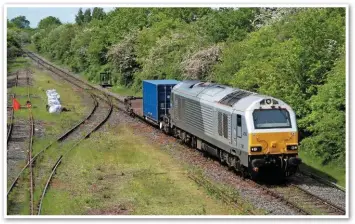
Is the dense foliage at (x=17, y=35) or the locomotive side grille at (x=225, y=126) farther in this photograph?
the dense foliage at (x=17, y=35)

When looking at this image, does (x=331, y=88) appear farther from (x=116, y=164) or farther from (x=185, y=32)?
(x=185, y=32)

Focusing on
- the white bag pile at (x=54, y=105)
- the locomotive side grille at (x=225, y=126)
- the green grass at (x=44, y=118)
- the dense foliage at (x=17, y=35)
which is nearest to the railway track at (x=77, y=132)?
the green grass at (x=44, y=118)

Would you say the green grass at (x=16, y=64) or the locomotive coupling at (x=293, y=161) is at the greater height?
the green grass at (x=16, y=64)

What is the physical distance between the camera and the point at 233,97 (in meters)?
24.3

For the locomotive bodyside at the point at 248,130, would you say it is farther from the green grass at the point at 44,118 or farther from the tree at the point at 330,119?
the green grass at the point at 44,118

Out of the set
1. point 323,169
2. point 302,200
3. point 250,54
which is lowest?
point 302,200

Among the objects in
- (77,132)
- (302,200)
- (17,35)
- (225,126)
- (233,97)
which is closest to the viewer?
(302,200)

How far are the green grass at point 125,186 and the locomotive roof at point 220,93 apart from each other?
3.18 m

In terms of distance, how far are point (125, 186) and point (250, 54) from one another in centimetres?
1356

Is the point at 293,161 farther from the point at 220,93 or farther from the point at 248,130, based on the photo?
the point at 220,93

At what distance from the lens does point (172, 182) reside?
76.3 ft

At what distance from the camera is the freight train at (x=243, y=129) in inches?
872

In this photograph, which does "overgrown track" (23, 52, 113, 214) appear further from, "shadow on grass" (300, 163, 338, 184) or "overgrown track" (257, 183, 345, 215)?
"shadow on grass" (300, 163, 338, 184)

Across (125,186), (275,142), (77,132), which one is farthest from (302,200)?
(77,132)
